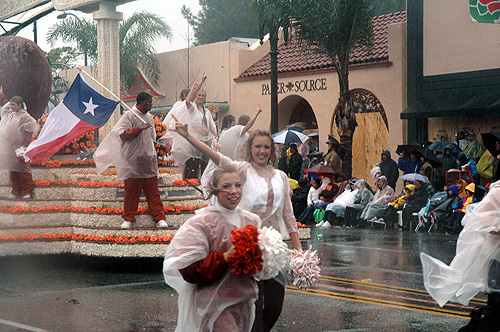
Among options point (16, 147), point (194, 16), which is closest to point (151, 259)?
point (16, 147)

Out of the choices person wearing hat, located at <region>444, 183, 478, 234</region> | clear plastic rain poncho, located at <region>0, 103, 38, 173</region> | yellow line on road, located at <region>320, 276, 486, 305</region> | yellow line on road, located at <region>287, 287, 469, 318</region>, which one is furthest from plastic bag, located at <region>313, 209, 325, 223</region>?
yellow line on road, located at <region>287, 287, 469, 318</region>

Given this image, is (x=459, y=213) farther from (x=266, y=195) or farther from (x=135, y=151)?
(x=266, y=195)

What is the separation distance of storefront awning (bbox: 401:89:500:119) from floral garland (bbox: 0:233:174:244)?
12.5 metres

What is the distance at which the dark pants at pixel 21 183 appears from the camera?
14.0m

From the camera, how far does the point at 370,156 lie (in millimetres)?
27547

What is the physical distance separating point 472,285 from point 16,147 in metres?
9.02

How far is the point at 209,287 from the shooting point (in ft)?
17.6

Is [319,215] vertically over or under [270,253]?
under

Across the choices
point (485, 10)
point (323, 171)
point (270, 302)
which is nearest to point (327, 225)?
point (323, 171)

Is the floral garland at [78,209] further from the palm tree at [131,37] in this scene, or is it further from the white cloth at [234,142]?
the palm tree at [131,37]

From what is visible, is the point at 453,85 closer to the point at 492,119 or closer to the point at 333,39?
the point at 492,119

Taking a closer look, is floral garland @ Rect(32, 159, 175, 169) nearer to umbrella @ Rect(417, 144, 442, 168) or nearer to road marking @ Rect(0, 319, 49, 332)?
road marking @ Rect(0, 319, 49, 332)

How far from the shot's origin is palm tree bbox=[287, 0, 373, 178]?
24.8 metres

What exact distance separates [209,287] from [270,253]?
0.47 meters
